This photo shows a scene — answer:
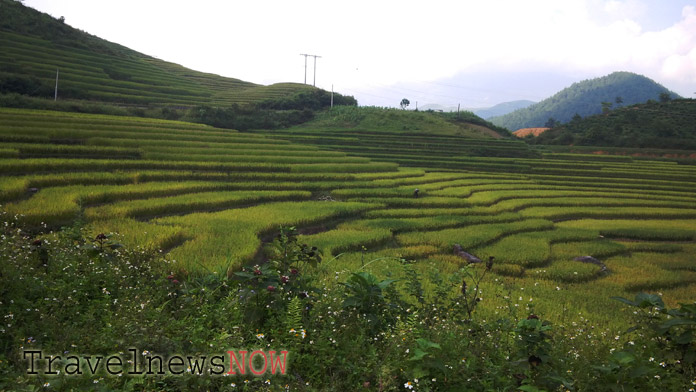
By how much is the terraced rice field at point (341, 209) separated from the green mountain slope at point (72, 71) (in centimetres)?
1172

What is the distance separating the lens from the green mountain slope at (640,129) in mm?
38531

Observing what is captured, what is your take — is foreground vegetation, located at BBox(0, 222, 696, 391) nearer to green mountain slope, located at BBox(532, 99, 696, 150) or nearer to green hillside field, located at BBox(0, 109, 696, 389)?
green hillside field, located at BBox(0, 109, 696, 389)

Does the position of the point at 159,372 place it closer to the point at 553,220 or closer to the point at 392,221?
the point at 392,221

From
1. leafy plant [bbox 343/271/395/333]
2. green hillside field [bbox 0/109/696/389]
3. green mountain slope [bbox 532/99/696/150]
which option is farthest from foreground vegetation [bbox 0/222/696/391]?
green mountain slope [bbox 532/99/696/150]

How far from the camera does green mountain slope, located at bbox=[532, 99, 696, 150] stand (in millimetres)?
38531

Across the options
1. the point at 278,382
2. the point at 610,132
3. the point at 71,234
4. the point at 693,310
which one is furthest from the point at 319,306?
the point at 610,132

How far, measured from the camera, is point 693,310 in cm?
311

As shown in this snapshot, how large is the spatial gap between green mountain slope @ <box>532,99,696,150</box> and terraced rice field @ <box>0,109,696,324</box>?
69.5 feet

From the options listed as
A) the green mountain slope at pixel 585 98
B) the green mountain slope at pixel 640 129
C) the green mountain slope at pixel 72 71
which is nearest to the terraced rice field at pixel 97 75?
the green mountain slope at pixel 72 71

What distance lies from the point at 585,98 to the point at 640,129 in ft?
375

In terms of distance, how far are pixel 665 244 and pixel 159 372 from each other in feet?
47.6

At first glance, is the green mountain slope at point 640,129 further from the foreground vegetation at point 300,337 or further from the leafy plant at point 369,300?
the leafy plant at point 369,300

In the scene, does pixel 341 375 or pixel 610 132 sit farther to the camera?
pixel 610 132

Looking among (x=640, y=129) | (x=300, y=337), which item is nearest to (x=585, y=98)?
(x=640, y=129)
